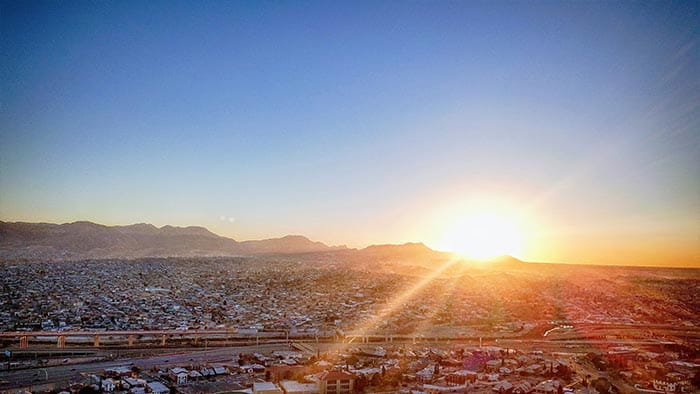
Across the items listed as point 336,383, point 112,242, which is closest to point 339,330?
point 336,383

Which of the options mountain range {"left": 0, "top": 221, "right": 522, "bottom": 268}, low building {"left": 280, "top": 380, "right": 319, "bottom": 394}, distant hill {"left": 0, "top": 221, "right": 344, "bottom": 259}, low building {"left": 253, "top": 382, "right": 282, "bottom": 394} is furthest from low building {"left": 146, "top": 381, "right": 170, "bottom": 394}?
distant hill {"left": 0, "top": 221, "right": 344, "bottom": 259}

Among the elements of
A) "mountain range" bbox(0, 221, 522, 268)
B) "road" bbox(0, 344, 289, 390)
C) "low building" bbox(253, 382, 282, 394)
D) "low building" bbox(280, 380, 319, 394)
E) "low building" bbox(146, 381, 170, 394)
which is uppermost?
"mountain range" bbox(0, 221, 522, 268)

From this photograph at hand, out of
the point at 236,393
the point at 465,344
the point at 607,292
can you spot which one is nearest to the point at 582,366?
the point at 465,344

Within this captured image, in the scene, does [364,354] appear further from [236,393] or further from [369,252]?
[369,252]

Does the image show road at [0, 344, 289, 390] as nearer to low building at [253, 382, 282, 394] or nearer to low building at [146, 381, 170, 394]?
low building at [146, 381, 170, 394]

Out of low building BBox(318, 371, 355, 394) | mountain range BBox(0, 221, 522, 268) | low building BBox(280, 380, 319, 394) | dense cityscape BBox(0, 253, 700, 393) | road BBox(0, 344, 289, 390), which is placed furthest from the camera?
mountain range BBox(0, 221, 522, 268)

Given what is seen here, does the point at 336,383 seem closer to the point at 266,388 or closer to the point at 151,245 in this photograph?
the point at 266,388

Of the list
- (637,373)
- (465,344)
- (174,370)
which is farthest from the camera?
(465,344)
